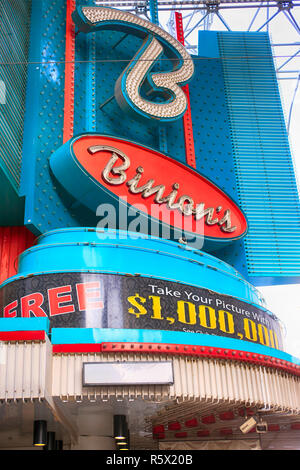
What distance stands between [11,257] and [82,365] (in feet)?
21.3

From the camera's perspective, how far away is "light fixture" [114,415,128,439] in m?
9.39

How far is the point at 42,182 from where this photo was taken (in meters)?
13.9

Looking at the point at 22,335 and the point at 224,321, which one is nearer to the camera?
the point at 22,335

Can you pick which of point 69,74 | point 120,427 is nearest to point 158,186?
point 69,74

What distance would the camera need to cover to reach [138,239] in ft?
37.9

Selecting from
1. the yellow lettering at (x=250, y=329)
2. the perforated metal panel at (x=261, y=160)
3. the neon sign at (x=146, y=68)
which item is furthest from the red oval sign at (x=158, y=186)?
the yellow lettering at (x=250, y=329)

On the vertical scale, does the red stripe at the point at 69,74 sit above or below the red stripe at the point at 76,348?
above

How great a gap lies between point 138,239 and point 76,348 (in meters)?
3.65

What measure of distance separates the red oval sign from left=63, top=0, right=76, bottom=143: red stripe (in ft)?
6.11

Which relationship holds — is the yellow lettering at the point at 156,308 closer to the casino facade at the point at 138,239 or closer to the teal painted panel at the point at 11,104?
the casino facade at the point at 138,239

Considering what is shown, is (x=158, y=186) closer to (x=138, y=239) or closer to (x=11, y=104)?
(x=138, y=239)

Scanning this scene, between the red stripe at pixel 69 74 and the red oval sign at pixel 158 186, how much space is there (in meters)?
1.86

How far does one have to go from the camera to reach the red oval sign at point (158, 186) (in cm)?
1351

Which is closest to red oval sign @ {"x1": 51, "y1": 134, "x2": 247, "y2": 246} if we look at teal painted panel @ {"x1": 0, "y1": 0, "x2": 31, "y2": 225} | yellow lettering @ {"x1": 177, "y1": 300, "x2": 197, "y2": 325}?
teal painted panel @ {"x1": 0, "y1": 0, "x2": 31, "y2": 225}
